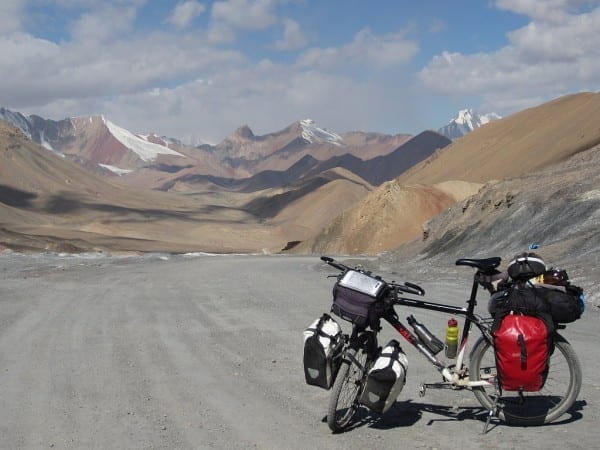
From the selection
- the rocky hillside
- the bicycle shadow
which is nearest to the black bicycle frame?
→ the bicycle shadow

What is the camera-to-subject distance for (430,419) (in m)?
5.92

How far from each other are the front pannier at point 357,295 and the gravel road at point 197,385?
96cm

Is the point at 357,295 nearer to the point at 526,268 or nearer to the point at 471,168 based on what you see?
the point at 526,268

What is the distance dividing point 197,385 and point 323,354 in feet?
6.81

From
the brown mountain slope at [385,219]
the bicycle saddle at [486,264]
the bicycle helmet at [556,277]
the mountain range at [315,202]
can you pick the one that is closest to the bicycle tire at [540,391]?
the bicycle helmet at [556,277]

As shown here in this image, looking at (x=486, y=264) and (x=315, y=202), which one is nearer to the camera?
(x=486, y=264)

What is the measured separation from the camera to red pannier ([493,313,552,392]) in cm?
529

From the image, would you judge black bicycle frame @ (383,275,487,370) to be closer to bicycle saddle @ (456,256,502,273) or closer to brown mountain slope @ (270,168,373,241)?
bicycle saddle @ (456,256,502,273)

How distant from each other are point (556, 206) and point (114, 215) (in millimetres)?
110215

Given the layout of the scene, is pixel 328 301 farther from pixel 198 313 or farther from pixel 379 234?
pixel 379 234

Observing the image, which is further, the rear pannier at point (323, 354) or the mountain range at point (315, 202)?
the mountain range at point (315, 202)

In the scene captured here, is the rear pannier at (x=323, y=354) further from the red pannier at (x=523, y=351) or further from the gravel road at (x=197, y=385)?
the red pannier at (x=523, y=351)

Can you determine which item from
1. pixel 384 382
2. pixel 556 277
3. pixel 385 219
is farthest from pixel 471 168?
pixel 384 382

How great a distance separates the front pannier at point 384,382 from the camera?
18.0 ft
